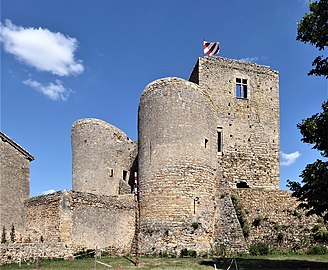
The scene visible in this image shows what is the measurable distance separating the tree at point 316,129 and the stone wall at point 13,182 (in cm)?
1357

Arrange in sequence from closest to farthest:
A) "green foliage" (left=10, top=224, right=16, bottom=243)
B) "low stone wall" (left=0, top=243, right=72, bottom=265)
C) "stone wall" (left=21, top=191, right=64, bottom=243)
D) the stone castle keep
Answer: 1. "low stone wall" (left=0, top=243, right=72, bottom=265)
2. "stone wall" (left=21, top=191, right=64, bottom=243)
3. the stone castle keep
4. "green foliage" (left=10, top=224, right=16, bottom=243)

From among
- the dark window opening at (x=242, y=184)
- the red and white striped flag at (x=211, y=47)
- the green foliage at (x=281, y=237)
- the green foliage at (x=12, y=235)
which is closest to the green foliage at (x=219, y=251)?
the green foliage at (x=281, y=237)

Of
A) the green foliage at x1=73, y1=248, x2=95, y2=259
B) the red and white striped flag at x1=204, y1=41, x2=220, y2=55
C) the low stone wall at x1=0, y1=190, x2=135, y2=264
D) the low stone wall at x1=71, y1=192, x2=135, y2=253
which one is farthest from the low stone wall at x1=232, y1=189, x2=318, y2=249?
the red and white striped flag at x1=204, y1=41, x2=220, y2=55

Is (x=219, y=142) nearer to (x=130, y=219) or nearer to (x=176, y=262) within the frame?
(x=130, y=219)

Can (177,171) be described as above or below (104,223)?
above

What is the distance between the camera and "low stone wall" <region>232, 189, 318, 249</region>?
2262 cm

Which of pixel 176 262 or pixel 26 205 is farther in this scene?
pixel 26 205

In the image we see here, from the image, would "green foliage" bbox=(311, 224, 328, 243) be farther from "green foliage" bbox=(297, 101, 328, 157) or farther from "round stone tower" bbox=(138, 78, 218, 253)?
"green foliage" bbox=(297, 101, 328, 157)

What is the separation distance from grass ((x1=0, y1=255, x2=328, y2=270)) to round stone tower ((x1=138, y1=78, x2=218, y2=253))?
7.27 ft

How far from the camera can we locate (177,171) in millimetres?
22094

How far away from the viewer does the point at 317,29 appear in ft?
48.1

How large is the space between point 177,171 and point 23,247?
7.78 metres

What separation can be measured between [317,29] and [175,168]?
10.0m

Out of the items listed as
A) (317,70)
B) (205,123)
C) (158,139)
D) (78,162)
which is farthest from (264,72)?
(317,70)
